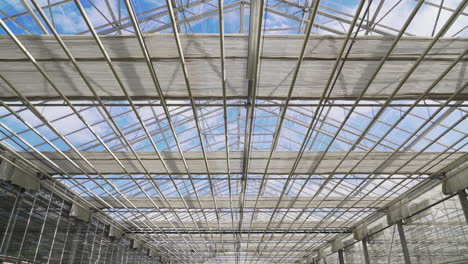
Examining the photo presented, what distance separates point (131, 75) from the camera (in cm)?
855

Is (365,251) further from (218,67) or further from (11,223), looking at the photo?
(11,223)

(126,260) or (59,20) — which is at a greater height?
(59,20)

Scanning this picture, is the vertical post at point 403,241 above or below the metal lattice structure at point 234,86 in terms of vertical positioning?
below

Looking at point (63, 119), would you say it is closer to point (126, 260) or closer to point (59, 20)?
point (59, 20)

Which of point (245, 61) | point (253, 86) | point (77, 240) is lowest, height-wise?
point (77, 240)

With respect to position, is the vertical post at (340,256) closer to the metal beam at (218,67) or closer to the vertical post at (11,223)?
the metal beam at (218,67)

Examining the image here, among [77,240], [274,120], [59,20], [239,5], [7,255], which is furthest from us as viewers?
[77,240]

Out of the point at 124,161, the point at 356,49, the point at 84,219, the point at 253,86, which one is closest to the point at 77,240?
the point at 84,219

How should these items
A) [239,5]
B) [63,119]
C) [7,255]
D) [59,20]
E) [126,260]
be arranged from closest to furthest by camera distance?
[59,20]
[239,5]
[63,119]
[7,255]
[126,260]

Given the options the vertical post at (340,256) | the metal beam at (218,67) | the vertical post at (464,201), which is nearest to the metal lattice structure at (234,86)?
the metal beam at (218,67)

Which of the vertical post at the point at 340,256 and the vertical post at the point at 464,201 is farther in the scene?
the vertical post at the point at 340,256

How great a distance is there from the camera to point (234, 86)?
8.68 meters

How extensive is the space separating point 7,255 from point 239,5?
1374 cm

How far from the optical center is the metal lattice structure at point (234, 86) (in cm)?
821
